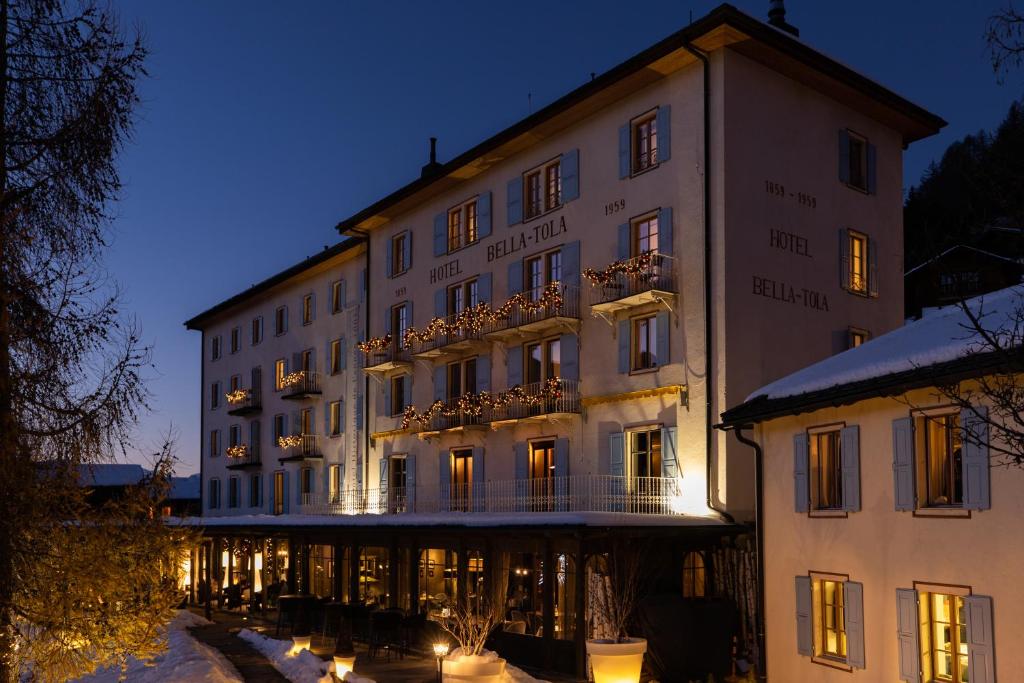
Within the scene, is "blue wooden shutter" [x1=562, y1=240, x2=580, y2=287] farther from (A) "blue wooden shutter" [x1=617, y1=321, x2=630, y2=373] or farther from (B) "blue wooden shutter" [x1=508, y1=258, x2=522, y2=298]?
(A) "blue wooden shutter" [x1=617, y1=321, x2=630, y2=373]

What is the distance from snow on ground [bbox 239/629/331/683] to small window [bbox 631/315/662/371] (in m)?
8.83

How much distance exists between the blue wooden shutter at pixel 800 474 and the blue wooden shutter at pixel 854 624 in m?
1.74

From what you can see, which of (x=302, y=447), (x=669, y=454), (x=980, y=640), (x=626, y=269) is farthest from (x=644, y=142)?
(x=302, y=447)

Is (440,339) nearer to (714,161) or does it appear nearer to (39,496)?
(714,161)

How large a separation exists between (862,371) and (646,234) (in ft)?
28.9

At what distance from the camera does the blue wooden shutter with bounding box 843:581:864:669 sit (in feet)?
50.5

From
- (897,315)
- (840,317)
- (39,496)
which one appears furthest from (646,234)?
(39,496)

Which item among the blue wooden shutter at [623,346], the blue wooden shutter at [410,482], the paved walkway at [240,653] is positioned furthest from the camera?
the blue wooden shutter at [410,482]

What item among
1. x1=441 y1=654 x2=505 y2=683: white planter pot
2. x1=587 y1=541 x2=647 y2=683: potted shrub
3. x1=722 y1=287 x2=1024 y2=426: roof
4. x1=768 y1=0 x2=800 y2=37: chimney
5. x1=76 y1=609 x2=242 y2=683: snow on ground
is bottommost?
x1=76 y1=609 x2=242 y2=683: snow on ground

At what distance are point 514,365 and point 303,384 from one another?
44.0ft

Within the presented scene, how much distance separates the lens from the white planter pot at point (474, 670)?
16.7 m

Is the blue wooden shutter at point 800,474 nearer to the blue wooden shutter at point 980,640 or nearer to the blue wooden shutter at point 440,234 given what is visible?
the blue wooden shutter at point 980,640

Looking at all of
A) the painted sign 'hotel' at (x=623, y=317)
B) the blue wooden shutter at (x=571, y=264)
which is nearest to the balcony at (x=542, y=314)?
the painted sign 'hotel' at (x=623, y=317)

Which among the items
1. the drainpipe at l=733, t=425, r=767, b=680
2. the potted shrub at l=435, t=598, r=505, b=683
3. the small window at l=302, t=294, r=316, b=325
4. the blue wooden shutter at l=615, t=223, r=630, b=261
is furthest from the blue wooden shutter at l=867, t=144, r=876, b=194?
the small window at l=302, t=294, r=316, b=325
